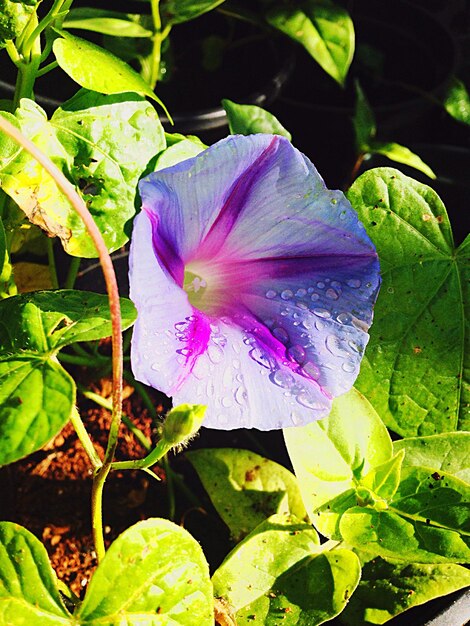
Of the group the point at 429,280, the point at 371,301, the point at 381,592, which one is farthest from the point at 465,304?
the point at 381,592

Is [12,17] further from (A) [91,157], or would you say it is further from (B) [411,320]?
(B) [411,320]

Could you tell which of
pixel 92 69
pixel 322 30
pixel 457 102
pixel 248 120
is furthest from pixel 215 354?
pixel 457 102

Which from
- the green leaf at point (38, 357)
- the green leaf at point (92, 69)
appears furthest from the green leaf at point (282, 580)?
the green leaf at point (92, 69)

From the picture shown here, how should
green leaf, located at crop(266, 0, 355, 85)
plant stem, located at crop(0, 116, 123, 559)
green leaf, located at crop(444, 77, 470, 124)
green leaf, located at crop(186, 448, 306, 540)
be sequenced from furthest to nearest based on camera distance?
green leaf, located at crop(444, 77, 470, 124)
green leaf, located at crop(266, 0, 355, 85)
green leaf, located at crop(186, 448, 306, 540)
plant stem, located at crop(0, 116, 123, 559)

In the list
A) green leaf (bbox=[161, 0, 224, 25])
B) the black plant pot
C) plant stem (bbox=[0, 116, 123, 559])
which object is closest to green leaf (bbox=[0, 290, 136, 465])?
plant stem (bbox=[0, 116, 123, 559])

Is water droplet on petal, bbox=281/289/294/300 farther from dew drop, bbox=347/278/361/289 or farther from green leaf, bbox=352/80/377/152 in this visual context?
green leaf, bbox=352/80/377/152

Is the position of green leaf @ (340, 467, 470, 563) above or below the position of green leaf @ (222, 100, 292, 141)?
below

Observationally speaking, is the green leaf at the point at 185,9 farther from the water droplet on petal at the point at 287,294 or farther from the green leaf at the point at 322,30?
the water droplet on petal at the point at 287,294
